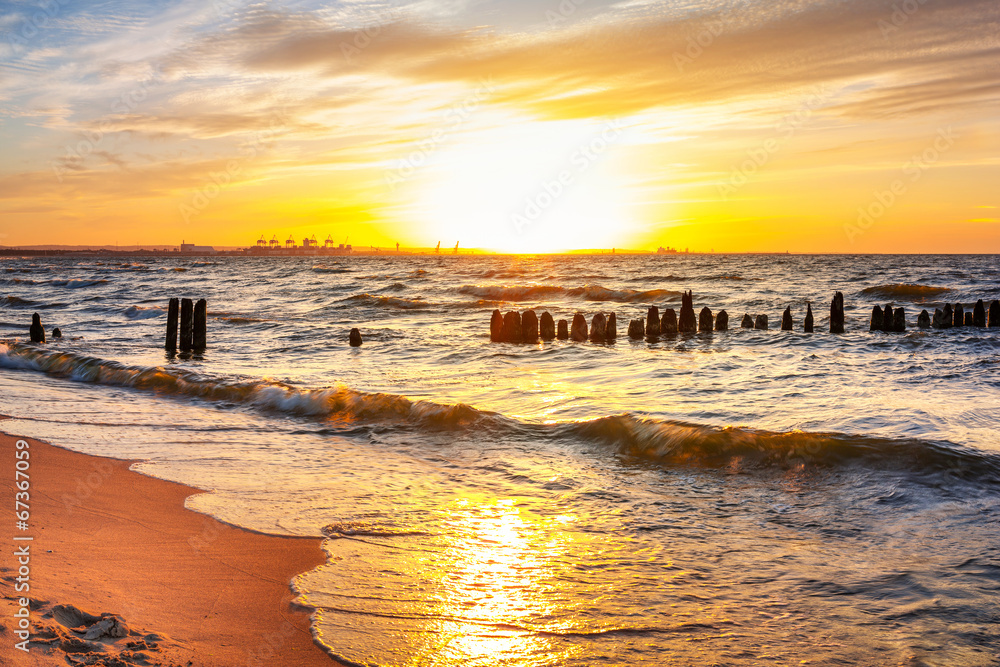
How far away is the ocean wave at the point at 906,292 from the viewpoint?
40.6m

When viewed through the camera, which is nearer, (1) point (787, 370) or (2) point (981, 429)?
(2) point (981, 429)

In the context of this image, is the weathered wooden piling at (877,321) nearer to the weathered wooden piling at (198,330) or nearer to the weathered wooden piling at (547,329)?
the weathered wooden piling at (547,329)

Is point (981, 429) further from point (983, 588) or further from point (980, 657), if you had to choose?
point (980, 657)

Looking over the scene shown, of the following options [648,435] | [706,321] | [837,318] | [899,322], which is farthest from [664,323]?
[648,435]

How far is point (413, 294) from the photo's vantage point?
46062 mm

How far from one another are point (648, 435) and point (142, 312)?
98.7 feet

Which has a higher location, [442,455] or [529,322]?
[529,322]

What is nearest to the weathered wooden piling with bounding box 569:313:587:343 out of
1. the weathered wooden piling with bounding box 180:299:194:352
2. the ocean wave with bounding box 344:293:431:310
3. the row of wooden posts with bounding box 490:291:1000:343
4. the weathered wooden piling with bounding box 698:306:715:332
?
the row of wooden posts with bounding box 490:291:1000:343

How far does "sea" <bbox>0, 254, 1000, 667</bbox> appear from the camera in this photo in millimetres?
4137

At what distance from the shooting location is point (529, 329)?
20.2m

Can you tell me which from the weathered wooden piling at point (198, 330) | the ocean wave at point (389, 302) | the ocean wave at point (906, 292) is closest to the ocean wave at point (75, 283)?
the ocean wave at point (389, 302)

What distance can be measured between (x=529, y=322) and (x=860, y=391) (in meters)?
10.1

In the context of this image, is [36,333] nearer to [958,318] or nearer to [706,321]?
[706,321]

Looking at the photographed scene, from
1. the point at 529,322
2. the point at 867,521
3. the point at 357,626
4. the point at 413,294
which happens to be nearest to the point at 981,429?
the point at 867,521
